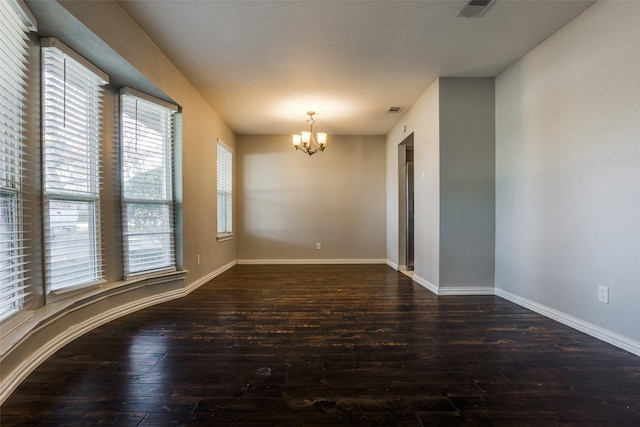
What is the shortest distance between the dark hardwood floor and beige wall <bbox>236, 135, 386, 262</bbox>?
9.12 feet

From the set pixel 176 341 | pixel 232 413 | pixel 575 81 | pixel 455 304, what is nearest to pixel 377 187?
pixel 455 304

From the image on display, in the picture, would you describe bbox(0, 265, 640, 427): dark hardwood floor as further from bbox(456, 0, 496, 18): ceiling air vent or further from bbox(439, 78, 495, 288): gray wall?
bbox(456, 0, 496, 18): ceiling air vent

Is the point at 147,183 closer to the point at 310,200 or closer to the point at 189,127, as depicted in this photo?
the point at 189,127

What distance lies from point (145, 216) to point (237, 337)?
167cm

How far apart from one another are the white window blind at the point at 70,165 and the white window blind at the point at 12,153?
6.8 inches

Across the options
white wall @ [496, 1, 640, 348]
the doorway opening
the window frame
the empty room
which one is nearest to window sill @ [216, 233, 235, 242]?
the window frame

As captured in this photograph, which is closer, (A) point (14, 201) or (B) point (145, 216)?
(A) point (14, 201)

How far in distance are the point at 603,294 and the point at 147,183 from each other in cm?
408

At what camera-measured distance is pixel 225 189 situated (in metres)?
5.00

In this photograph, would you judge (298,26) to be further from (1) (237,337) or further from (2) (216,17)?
(1) (237,337)

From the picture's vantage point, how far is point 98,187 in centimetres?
246

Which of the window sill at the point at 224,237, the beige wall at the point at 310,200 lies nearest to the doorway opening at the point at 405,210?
the beige wall at the point at 310,200

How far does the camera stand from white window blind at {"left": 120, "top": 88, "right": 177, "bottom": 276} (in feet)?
9.06

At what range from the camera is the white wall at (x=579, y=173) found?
76.4 inches
